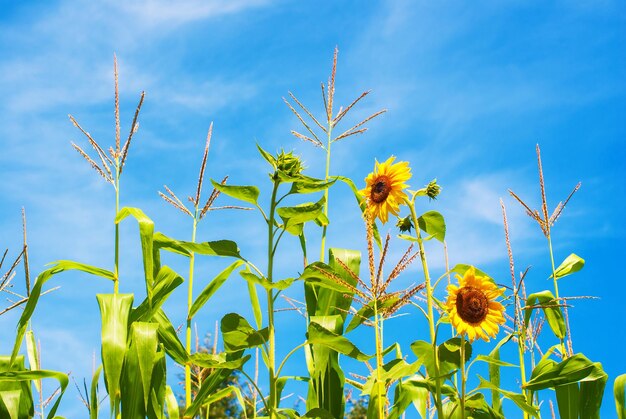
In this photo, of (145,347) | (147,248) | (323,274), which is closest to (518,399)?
(323,274)

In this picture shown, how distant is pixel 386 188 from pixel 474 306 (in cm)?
57

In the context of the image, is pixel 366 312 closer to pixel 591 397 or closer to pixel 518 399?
pixel 518 399

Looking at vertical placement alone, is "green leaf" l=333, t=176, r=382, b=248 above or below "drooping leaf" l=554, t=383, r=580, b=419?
above

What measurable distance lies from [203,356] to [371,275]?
69cm

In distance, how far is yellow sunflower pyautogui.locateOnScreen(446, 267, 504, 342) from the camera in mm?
2664

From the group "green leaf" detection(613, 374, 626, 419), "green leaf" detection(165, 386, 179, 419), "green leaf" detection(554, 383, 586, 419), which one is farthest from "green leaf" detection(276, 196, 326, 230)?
"green leaf" detection(613, 374, 626, 419)

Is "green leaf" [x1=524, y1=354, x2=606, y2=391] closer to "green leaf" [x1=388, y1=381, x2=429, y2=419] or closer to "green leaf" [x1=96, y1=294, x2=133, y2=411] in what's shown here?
"green leaf" [x1=388, y1=381, x2=429, y2=419]

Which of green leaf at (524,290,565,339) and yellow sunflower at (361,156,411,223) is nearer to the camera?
yellow sunflower at (361,156,411,223)

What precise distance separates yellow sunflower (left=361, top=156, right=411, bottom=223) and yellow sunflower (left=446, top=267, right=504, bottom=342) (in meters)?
0.39

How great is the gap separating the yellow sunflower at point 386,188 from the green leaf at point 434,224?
0.11 m

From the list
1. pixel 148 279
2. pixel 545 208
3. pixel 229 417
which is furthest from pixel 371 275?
pixel 229 417

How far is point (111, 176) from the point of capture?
3.14 m

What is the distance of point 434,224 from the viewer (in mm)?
2904

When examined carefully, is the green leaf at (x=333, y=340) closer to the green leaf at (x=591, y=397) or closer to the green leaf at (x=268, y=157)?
the green leaf at (x=268, y=157)
